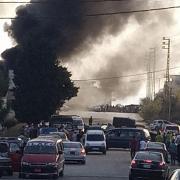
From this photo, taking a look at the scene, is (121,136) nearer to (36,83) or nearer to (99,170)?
(36,83)

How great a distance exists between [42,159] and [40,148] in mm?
1038

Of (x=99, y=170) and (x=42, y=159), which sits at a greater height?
(x=42, y=159)

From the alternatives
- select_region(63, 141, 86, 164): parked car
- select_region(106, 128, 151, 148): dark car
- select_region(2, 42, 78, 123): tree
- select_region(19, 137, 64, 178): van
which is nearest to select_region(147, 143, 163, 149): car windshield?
select_region(63, 141, 86, 164): parked car

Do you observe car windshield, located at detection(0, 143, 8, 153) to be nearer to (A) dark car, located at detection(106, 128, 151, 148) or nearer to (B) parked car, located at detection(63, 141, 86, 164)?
(B) parked car, located at detection(63, 141, 86, 164)

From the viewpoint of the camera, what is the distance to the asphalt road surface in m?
30.8

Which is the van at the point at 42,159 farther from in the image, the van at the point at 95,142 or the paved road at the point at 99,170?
the van at the point at 95,142

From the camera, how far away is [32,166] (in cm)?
2825

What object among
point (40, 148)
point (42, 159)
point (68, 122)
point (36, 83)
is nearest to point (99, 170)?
point (40, 148)

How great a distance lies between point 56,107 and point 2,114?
13.1m

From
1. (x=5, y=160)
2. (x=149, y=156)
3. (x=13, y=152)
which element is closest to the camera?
(x=149, y=156)

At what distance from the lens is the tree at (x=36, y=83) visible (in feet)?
230

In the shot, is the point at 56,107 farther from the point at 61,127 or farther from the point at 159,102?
the point at 159,102

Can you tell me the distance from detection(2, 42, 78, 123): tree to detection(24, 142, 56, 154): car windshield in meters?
40.3

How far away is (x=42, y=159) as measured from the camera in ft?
93.1
